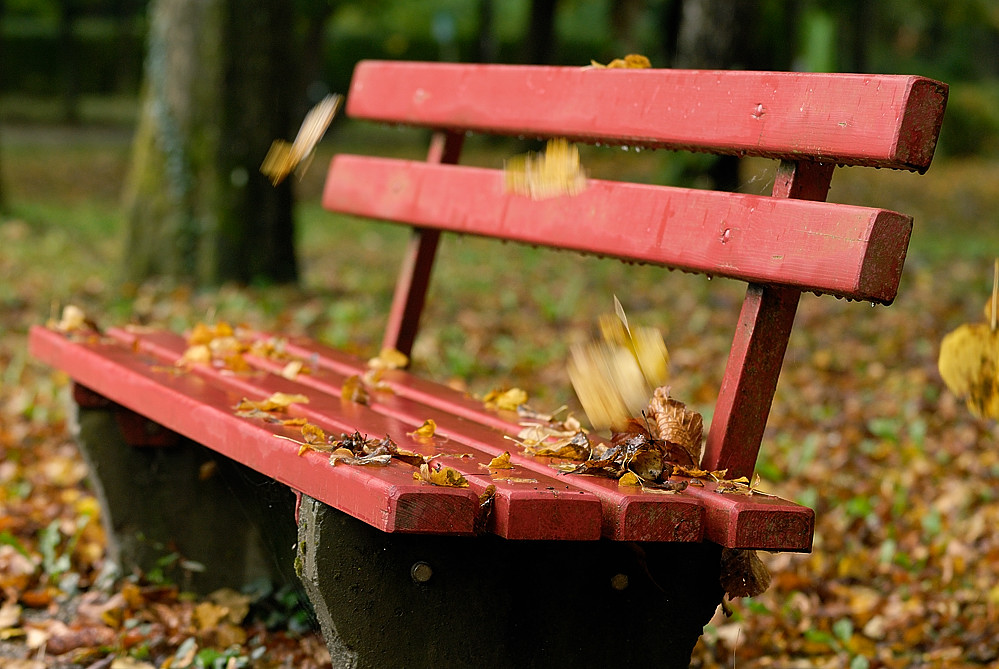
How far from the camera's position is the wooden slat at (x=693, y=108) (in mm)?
1855

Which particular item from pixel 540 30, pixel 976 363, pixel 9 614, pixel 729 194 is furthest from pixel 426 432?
pixel 540 30

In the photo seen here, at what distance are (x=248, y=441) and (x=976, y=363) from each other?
1309mm

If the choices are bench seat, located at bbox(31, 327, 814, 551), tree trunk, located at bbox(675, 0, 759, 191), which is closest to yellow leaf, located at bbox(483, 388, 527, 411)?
bench seat, located at bbox(31, 327, 814, 551)

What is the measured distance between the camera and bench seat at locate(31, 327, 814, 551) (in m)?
1.68

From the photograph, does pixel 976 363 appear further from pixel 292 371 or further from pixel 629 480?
pixel 292 371

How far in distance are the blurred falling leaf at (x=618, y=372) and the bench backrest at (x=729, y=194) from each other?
139 millimetres

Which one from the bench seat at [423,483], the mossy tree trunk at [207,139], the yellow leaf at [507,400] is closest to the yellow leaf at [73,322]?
the bench seat at [423,483]

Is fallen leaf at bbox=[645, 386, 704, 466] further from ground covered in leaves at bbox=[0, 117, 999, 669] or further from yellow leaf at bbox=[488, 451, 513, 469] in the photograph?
ground covered in leaves at bbox=[0, 117, 999, 669]

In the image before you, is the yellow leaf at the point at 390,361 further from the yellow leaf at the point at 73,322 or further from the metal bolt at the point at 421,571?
the metal bolt at the point at 421,571

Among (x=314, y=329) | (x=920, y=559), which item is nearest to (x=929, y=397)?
(x=920, y=559)

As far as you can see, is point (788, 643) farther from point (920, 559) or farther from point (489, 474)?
point (489, 474)

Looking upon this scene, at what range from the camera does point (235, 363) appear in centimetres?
266

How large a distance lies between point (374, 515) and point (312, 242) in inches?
332

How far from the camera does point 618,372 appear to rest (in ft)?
7.15
